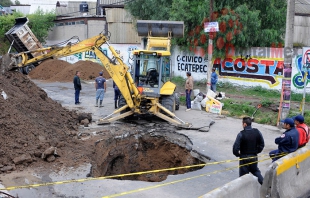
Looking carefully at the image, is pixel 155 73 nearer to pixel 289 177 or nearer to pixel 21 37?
pixel 289 177

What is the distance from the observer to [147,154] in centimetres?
1275

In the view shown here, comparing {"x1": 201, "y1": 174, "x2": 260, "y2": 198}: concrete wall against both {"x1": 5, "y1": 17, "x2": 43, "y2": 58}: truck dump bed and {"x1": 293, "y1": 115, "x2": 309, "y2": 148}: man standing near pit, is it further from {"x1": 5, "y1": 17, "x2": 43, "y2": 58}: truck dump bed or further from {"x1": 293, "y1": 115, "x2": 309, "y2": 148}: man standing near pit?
{"x1": 5, "y1": 17, "x2": 43, "y2": 58}: truck dump bed

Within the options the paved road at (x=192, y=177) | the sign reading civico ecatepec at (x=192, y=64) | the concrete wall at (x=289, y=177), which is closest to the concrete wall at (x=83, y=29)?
the sign reading civico ecatepec at (x=192, y=64)

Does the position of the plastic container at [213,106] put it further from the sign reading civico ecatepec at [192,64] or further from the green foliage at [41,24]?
the green foliage at [41,24]

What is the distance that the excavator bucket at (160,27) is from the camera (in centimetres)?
1703

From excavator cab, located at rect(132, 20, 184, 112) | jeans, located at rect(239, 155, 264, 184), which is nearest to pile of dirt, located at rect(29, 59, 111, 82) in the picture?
excavator cab, located at rect(132, 20, 184, 112)

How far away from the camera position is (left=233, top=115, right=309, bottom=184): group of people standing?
314 inches

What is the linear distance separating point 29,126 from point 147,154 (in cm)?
368

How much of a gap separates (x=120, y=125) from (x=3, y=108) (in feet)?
14.7

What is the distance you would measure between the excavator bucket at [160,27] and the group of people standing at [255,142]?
958cm

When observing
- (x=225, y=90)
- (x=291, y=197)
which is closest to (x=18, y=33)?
(x=225, y=90)

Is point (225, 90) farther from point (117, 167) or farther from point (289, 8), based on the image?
point (117, 167)

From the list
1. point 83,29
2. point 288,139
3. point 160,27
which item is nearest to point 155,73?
point 160,27

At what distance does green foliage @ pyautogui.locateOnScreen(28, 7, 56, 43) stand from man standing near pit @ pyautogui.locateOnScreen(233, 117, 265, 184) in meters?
33.0
